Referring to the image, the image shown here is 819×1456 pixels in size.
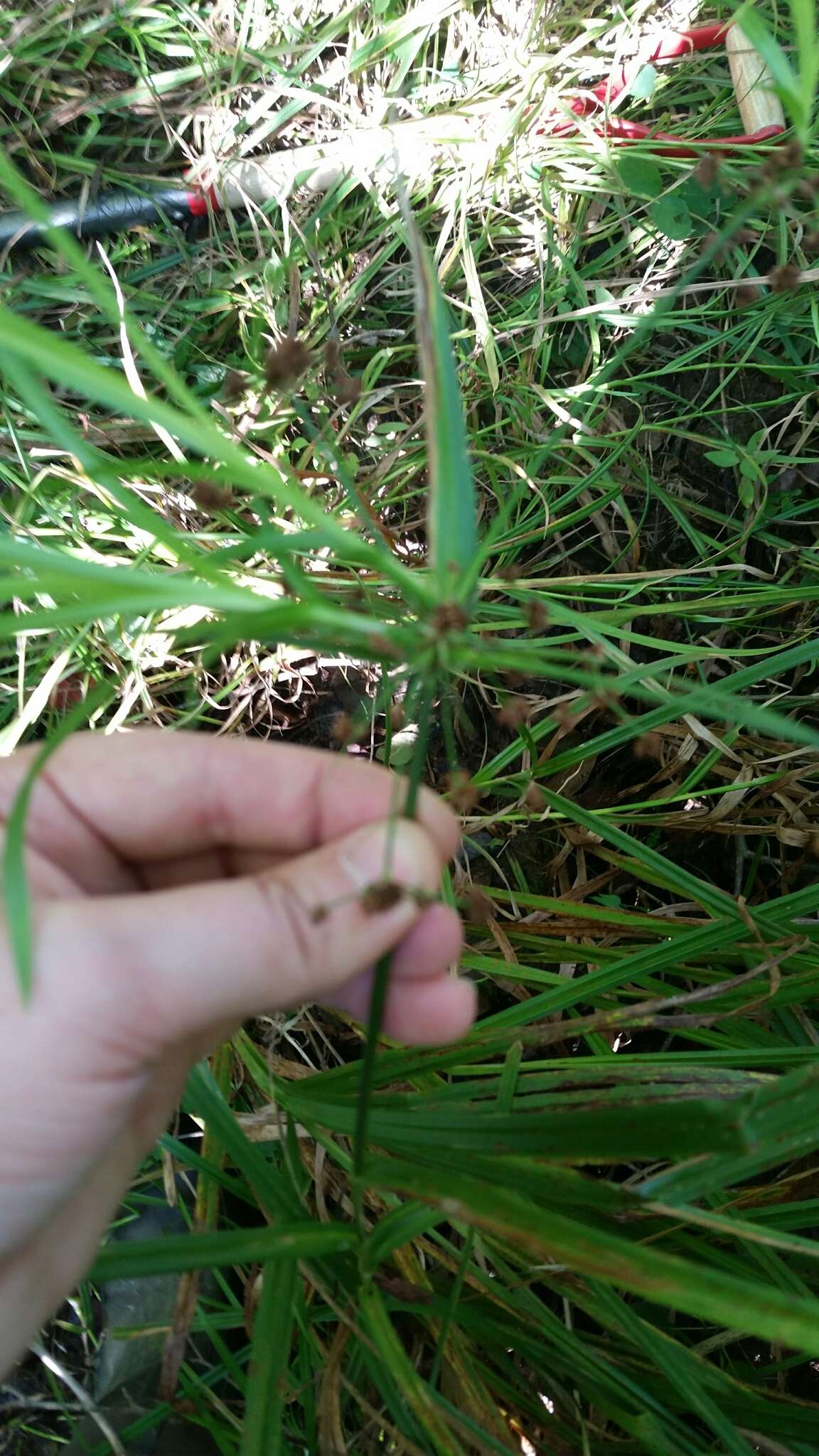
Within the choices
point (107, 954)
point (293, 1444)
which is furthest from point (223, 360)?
point (293, 1444)

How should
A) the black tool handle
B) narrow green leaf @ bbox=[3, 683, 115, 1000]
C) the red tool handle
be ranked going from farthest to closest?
the black tool handle → the red tool handle → narrow green leaf @ bbox=[3, 683, 115, 1000]

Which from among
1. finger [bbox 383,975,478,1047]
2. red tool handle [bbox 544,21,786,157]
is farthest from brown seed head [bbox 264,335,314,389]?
red tool handle [bbox 544,21,786,157]

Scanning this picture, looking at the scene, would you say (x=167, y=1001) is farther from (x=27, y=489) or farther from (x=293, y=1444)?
(x=27, y=489)

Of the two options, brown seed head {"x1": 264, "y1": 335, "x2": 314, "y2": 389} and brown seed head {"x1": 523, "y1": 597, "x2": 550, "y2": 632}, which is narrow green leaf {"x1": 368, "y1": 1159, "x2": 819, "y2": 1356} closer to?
brown seed head {"x1": 523, "y1": 597, "x2": 550, "y2": 632}

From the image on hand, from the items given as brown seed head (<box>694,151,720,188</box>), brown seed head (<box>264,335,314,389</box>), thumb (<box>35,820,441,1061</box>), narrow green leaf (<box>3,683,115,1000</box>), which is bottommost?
thumb (<box>35,820,441,1061</box>)

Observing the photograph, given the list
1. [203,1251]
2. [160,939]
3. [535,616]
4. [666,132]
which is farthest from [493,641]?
[666,132]

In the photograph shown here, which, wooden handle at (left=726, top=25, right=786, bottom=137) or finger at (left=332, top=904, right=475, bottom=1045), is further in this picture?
wooden handle at (left=726, top=25, right=786, bottom=137)

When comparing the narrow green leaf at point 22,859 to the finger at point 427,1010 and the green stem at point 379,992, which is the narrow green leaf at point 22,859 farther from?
the finger at point 427,1010
